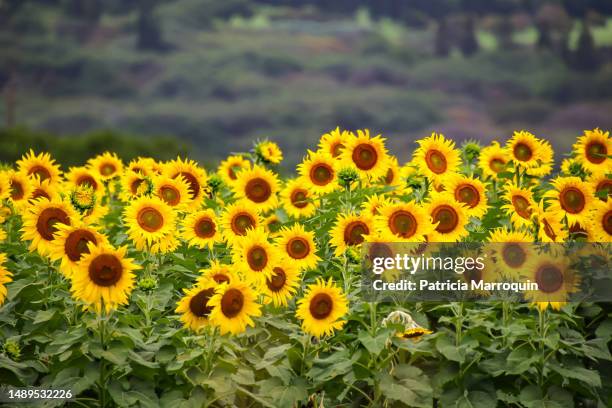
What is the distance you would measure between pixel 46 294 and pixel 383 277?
1.89m

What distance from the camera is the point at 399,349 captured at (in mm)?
5195

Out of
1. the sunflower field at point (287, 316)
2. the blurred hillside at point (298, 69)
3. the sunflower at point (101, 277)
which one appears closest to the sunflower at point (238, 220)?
the sunflower field at point (287, 316)

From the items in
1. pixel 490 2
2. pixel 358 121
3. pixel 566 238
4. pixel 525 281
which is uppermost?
pixel 490 2

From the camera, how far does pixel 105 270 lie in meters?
4.85

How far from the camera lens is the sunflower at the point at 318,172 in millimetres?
6855

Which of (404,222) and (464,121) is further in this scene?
(464,121)

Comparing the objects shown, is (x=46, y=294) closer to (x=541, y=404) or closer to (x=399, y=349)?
(x=399, y=349)

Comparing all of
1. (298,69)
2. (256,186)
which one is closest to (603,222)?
(256,186)

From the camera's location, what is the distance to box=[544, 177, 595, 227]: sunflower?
5.79 m

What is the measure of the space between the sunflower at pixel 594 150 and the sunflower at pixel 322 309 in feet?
8.48

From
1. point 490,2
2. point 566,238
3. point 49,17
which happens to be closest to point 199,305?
point 566,238

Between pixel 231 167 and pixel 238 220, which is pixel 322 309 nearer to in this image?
pixel 238 220

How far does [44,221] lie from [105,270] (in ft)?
2.70

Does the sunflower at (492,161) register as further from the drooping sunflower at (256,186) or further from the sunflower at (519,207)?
the drooping sunflower at (256,186)
